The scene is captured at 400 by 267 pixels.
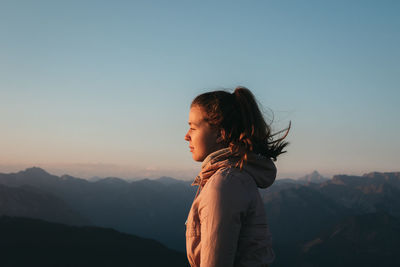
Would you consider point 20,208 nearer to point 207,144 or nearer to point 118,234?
point 118,234

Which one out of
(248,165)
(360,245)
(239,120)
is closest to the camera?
(248,165)

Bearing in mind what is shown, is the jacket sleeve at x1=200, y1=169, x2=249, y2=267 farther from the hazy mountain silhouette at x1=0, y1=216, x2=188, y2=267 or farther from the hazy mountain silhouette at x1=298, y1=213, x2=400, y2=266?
the hazy mountain silhouette at x1=298, y1=213, x2=400, y2=266

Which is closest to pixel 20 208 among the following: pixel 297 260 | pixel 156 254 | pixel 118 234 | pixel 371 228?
pixel 118 234

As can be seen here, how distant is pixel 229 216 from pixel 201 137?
0.72 m

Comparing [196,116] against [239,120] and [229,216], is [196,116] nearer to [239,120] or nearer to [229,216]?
[239,120]

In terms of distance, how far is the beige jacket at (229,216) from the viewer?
186 cm

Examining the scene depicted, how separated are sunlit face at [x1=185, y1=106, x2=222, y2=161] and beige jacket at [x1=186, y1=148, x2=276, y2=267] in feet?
0.44

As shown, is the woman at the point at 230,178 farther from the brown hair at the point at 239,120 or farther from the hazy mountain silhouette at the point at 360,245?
the hazy mountain silhouette at the point at 360,245

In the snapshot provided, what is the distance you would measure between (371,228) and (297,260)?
4791cm

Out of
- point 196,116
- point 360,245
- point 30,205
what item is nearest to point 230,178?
point 196,116

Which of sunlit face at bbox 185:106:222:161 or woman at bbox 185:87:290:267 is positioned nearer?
woman at bbox 185:87:290:267

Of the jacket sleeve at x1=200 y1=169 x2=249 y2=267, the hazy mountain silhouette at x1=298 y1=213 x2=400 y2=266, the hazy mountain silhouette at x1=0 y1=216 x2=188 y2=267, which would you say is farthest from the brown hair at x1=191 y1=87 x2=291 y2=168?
the hazy mountain silhouette at x1=298 y1=213 x2=400 y2=266

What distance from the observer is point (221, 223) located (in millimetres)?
1854

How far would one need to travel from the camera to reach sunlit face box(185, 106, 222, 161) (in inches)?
94.0
